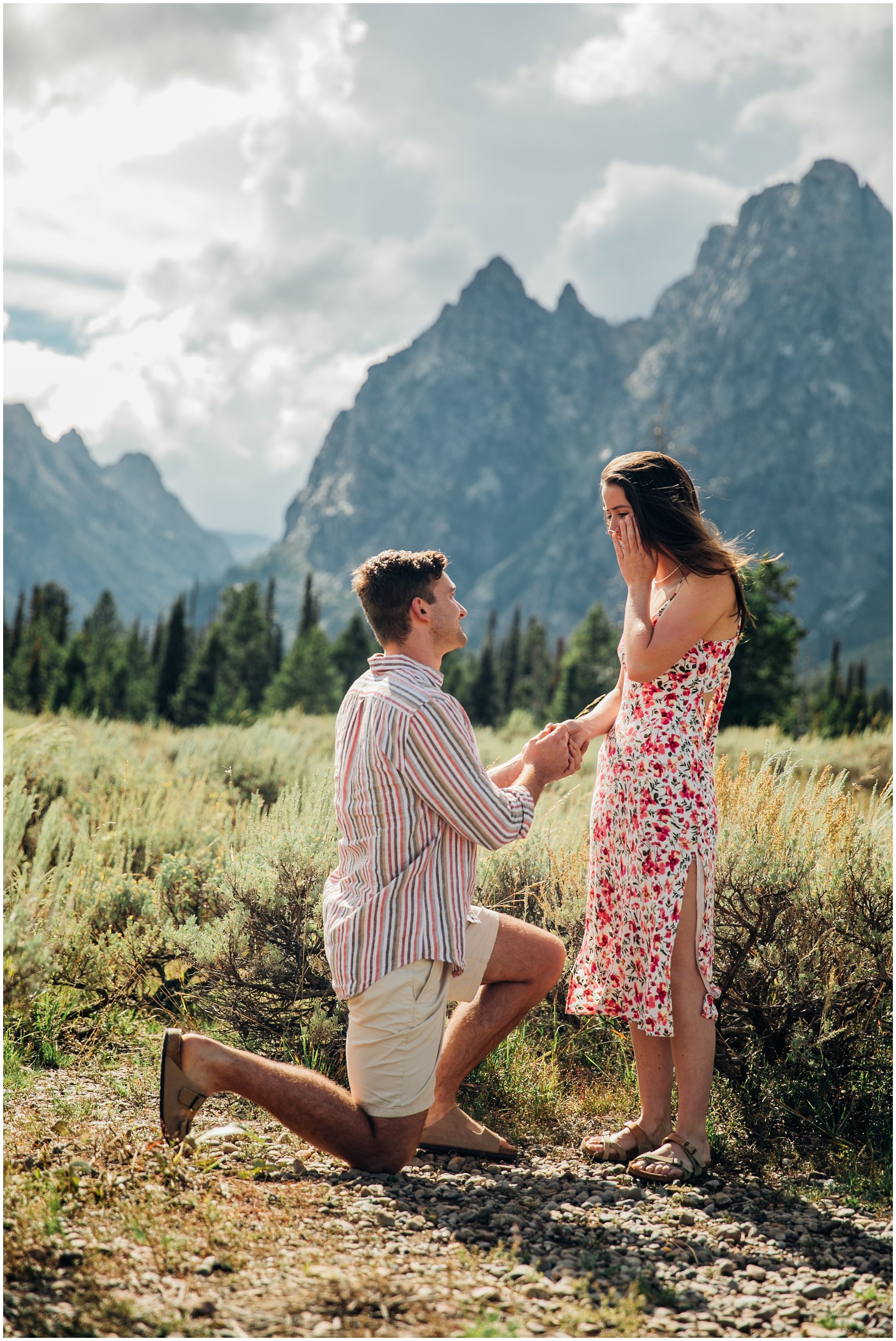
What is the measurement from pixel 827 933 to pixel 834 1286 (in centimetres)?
148

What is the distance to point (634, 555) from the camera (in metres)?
3.31

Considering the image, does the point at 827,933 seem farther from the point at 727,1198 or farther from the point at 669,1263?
the point at 669,1263

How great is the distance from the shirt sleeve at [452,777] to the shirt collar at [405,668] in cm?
12

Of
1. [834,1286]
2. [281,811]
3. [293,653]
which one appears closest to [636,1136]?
[834,1286]

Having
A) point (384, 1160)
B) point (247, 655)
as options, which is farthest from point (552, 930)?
point (247, 655)

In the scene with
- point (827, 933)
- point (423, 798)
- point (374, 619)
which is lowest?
point (827, 933)

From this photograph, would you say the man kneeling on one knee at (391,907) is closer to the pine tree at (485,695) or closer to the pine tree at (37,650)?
the pine tree at (37,650)

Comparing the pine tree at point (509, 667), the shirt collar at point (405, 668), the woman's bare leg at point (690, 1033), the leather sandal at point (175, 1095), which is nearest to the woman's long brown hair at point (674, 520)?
the shirt collar at point (405, 668)

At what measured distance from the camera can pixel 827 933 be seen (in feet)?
12.1

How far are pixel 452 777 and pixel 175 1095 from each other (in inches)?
50.7

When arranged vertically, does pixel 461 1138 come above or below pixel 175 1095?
below

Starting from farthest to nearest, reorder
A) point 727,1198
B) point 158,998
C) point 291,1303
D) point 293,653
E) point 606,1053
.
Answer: point 293,653 < point 158,998 < point 606,1053 < point 727,1198 < point 291,1303

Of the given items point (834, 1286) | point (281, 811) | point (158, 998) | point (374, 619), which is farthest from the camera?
point (281, 811)

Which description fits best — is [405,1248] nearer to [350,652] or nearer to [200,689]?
[200,689]
